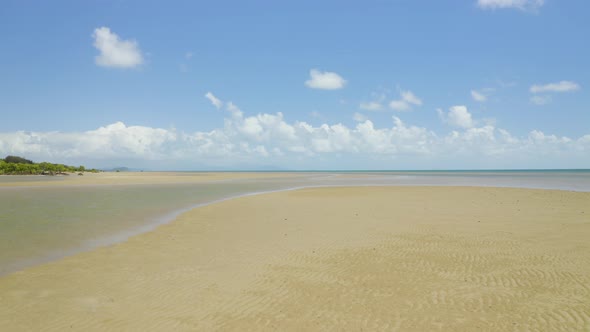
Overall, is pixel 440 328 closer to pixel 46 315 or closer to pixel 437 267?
pixel 437 267

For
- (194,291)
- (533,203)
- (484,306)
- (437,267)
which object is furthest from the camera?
(533,203)

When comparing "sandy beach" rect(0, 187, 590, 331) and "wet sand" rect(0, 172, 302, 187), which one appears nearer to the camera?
"sandy beach" rect(0, 187, 590, 331)

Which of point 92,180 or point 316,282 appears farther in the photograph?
point 92,180

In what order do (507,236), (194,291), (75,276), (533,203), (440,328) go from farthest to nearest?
1. (533,203)
2. (507,236)
3. (75,276)
4. (194,291)
5. (440,328)

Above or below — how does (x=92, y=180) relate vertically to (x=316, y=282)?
above

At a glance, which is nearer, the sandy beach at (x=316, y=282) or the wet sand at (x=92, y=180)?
the sandy beach at (x=316, y=282)

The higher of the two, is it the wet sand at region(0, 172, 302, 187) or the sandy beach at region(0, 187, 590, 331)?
the wet sand at region(0, 172, 302, 187)

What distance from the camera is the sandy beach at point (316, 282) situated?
6492 mm

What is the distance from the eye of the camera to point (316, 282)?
857cm

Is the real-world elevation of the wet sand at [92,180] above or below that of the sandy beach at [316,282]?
above

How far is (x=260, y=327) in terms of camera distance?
6281 millimetres

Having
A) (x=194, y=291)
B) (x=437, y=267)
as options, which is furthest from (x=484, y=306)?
(x=194, y=291)

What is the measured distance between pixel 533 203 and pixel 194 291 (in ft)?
83.8

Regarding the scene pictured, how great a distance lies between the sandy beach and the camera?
6492 mm
